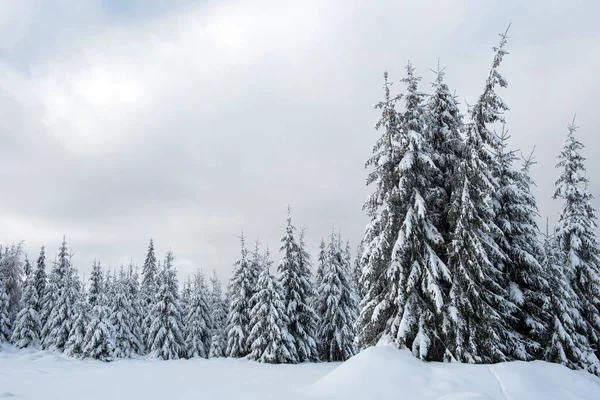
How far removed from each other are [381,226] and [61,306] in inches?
1627

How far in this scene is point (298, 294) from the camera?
35.1m

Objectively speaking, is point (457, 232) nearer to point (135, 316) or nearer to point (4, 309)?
point (135, 316)

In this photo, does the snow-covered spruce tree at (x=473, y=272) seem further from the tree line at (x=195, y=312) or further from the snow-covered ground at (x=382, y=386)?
the tree line at (x=195, y=312)

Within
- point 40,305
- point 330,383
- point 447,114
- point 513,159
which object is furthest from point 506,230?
point 40,305

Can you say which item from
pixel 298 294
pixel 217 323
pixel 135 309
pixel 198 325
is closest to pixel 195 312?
pixel 198 325

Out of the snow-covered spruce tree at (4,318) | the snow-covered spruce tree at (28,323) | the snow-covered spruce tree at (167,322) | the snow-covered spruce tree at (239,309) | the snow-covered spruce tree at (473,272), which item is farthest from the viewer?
the snow-covered spruce tree at (4,318)

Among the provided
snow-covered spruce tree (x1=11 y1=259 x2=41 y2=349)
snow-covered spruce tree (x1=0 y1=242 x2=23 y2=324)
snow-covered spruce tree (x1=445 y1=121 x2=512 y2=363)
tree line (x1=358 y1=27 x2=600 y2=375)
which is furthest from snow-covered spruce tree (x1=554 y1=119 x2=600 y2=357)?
snow-covered spruce tree (x1=0 y1=242 x2=23 y2=324)

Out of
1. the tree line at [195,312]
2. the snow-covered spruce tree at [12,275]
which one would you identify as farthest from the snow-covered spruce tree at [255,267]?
the snow-covered spruce tree at [12,275]

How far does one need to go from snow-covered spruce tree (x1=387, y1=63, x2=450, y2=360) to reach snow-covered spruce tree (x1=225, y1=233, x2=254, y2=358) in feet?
76.6

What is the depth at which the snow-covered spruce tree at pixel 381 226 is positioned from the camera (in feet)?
56.6

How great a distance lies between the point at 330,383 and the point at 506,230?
13.2 meters

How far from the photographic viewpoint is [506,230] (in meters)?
19.4

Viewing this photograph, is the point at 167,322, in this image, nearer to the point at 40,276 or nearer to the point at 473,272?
the point at 40,276

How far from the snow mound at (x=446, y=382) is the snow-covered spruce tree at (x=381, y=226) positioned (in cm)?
435
